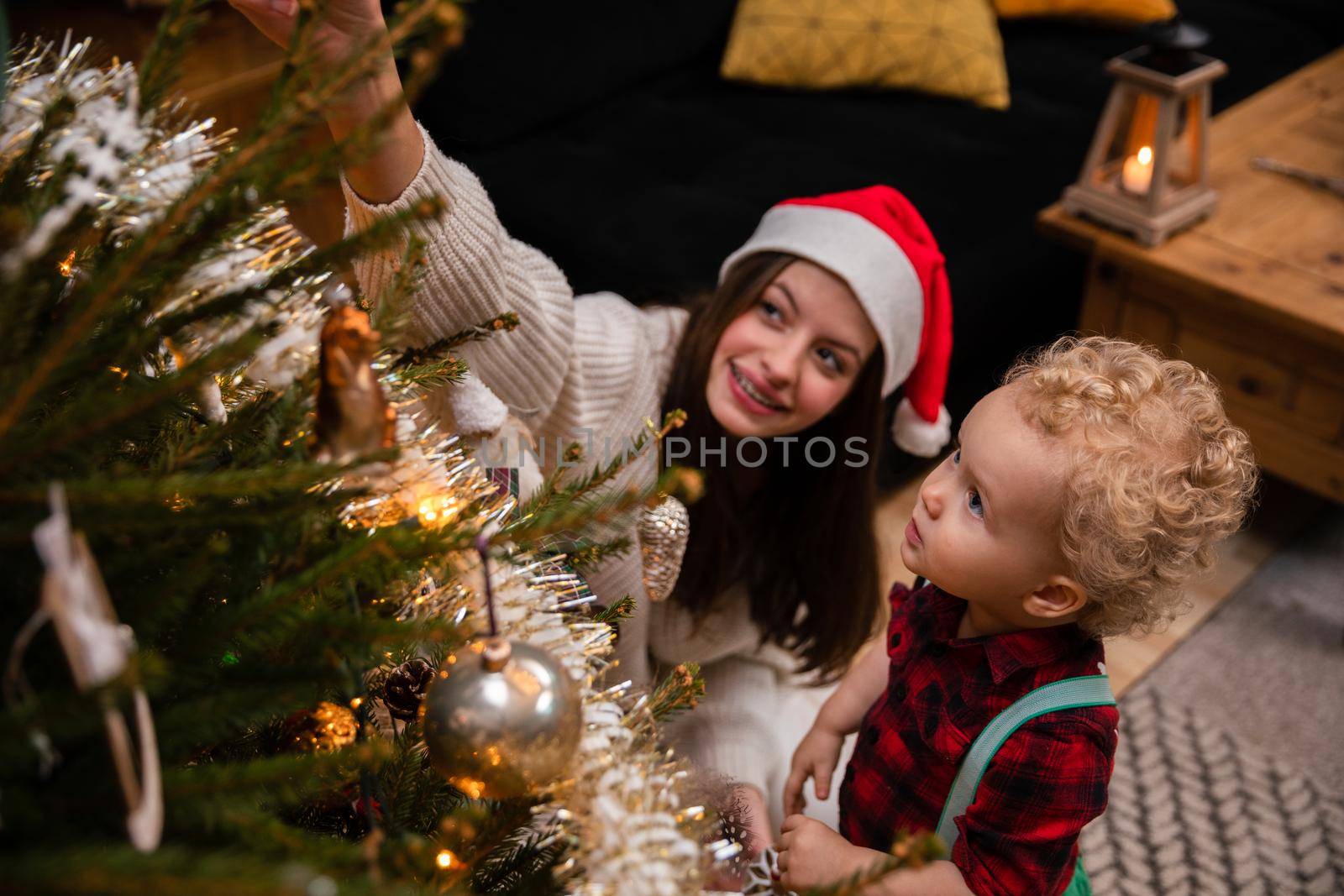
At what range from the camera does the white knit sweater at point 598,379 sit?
0.92 meters

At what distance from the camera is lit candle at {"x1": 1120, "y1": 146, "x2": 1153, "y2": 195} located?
6.29ft

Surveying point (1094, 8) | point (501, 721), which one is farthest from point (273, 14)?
point (1094, 8)

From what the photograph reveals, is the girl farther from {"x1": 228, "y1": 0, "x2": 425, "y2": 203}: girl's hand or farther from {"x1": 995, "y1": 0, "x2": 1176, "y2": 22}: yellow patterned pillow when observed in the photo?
{"x1": 995, "y1": 0, "x2": 1176, "y2": 22}: yellow patterned pillow

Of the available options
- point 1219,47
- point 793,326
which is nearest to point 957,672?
point 793,326

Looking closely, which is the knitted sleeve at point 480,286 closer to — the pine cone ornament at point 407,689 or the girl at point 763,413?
the girl at point 763,413

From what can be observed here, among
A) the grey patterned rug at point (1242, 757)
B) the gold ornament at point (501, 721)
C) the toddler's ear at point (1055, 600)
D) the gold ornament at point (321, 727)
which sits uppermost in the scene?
the gold ornament at point (501, 721)

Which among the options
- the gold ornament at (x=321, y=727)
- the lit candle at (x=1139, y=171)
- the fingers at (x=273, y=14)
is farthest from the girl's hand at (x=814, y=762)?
the lit candle at (x=1139, y=171)

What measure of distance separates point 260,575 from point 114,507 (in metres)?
0.08

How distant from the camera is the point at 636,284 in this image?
1926 millimetres

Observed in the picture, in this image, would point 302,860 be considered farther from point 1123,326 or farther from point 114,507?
point 1123,326

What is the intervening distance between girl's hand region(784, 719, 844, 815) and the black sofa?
37.0 inches

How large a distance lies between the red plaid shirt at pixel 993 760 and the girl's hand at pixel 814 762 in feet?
0.16

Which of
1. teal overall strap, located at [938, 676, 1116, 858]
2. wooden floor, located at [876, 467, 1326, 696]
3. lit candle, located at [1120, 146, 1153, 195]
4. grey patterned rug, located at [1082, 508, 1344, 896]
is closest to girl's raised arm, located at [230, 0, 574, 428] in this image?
teal overall strap, located at [938, 676, 1116, 858]

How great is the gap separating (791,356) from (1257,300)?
0.94 meters
